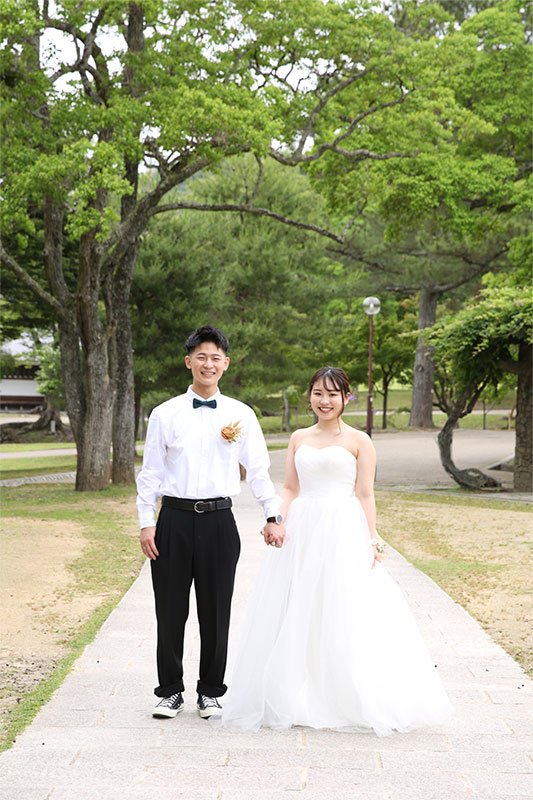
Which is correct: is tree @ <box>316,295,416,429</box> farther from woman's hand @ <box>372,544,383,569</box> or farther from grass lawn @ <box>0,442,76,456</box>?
woman's hand @ <box>372,544,383,569</box>

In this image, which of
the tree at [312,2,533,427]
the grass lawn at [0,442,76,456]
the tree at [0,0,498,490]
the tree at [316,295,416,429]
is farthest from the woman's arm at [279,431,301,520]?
the tree at [316,295,416,429]

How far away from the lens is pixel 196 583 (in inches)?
195

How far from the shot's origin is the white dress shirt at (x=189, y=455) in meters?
4.81

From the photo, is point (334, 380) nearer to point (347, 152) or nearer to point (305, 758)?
point (305, 758)

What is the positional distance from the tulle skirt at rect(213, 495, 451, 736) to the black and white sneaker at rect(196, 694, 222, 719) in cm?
7

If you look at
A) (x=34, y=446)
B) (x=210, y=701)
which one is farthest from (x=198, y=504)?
(x=34, y=446)

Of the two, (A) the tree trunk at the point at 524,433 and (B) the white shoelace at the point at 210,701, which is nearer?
(B) the white shoelace at the point at 210,701

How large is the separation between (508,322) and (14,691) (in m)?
15.6

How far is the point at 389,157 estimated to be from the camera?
67.1ft

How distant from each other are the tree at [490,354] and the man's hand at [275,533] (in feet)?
48.8

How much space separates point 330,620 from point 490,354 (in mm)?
16130

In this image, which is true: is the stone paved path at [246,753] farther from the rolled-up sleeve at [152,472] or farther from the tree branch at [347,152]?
the tree branch at [347,152]

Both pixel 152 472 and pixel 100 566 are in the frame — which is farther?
pixel 100 566

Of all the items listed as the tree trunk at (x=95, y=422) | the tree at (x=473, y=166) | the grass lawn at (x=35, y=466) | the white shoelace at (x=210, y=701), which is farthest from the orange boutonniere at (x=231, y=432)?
the grass lawn at (x=35, y=466)
